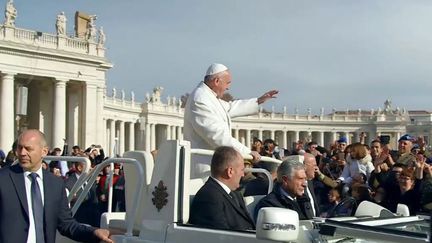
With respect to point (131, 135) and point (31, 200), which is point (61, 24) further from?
point (31, 200)

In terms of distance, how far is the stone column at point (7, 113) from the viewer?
47812mm

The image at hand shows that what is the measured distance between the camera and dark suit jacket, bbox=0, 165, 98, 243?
4602mm

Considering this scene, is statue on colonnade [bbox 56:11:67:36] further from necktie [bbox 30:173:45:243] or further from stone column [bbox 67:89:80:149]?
necktie [bbox 30:173:45:243]

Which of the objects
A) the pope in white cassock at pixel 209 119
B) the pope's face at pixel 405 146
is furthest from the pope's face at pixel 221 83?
the pope's face at pixel 405 146

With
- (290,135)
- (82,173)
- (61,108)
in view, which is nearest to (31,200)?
(82,173)

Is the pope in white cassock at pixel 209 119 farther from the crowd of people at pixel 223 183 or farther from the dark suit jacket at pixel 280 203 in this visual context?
the dark suit jacket at pixel 280 203

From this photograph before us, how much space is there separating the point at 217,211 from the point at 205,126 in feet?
4.67

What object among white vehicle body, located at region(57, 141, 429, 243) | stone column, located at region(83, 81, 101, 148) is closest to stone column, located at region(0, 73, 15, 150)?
stone column, located at region(83, 81, 101, 148)

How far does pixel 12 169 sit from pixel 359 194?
17.2 ft

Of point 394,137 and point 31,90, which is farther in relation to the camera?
point 394,137

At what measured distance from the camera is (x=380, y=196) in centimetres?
885

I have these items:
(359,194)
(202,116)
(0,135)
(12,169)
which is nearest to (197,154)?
(202,116)

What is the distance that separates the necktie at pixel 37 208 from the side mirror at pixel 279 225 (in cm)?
179

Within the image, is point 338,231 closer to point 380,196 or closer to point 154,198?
point 154,198
